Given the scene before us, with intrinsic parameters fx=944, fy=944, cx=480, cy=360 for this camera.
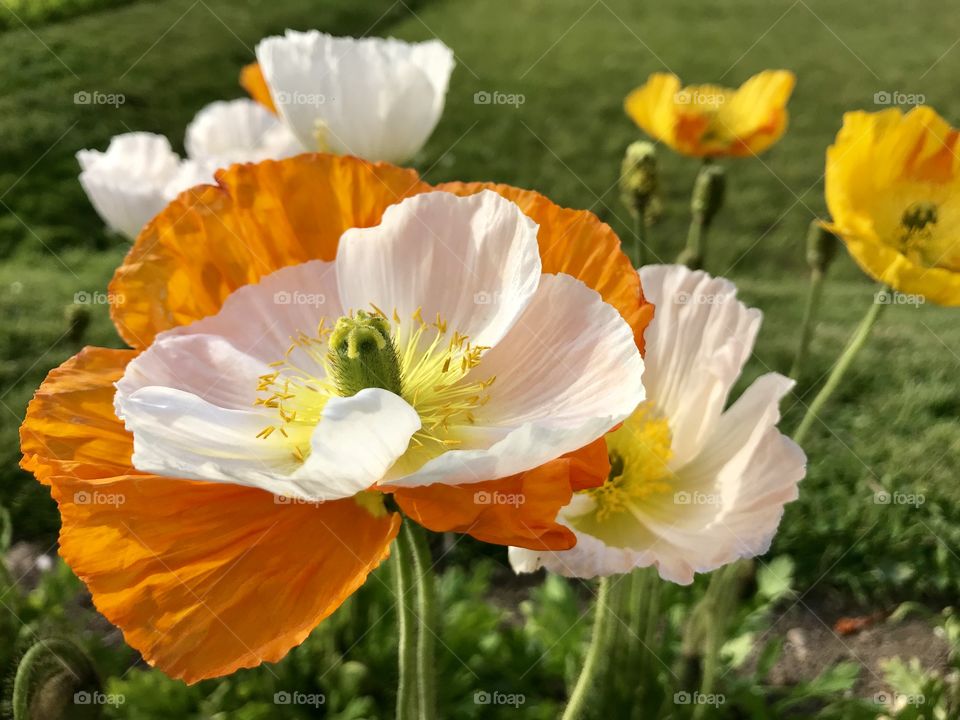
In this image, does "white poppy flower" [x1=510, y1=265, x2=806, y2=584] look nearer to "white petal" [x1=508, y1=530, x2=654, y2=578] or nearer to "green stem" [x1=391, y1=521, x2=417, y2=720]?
"white petal" [x1=508, y1=530, x2=654, y2=578]

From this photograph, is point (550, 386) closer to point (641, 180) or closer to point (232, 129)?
point (641, 180)

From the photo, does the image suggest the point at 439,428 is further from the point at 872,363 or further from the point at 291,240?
the point at 872,363

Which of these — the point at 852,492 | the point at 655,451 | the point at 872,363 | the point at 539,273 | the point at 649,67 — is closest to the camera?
the point at 539,273

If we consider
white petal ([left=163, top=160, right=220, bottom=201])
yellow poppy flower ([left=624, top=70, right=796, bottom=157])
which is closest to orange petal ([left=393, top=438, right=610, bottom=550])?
white petal ([left=163, top=160, right=220, bottom=201])

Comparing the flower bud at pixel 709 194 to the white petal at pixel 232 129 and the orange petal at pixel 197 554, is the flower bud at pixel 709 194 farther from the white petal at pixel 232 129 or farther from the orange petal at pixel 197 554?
the orange petal at pixel 197 554

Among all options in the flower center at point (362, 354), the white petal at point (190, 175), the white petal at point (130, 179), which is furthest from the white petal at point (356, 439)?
the white petal at point (130, 179)

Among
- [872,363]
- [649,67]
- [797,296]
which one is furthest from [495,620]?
[649,67]
